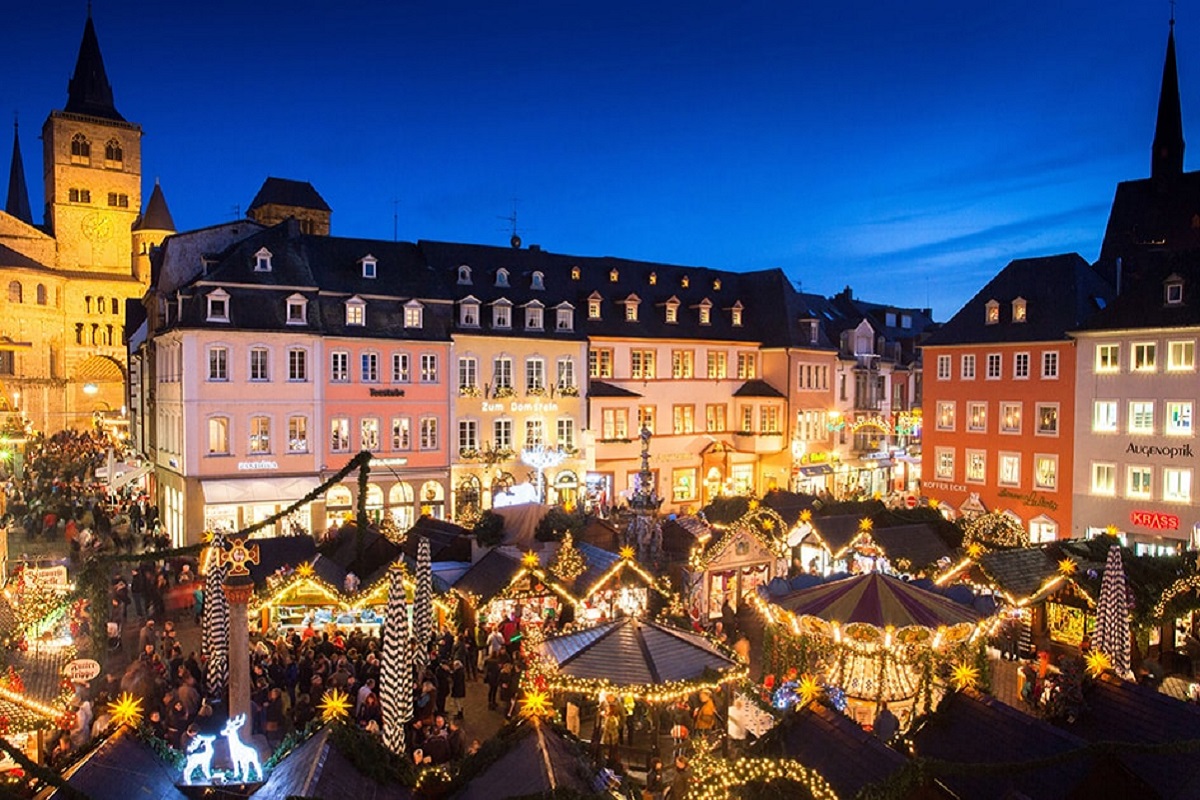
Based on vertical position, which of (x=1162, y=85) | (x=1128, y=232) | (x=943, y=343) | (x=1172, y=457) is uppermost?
(x=1162, y=85)

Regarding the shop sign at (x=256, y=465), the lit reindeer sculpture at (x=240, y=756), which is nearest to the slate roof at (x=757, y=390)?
the shop sign at (x=256, y=465)

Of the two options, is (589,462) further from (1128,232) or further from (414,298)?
(1128,232)

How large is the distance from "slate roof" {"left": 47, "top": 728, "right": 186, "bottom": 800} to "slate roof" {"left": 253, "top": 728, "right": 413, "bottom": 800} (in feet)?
3.39

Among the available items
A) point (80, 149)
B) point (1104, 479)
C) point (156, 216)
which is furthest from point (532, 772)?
point (80, 149)

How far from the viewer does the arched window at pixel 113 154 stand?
237ft

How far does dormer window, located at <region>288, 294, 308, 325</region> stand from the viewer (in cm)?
3027

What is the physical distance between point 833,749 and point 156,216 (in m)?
73.9

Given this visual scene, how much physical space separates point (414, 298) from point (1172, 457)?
26218 millimetres

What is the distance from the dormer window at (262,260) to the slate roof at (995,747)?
2601cm

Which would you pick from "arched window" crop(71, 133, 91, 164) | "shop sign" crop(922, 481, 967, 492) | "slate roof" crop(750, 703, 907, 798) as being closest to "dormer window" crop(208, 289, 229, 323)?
"slate roof" crop(750, 703, 907, 798)

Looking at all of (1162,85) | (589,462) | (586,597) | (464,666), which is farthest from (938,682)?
(1162,85)

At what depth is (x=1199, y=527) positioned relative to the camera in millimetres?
27984

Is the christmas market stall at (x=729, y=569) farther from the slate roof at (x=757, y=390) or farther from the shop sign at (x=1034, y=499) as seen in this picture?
the slate roof at (x=757, y=390)

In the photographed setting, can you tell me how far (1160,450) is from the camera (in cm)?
2919
